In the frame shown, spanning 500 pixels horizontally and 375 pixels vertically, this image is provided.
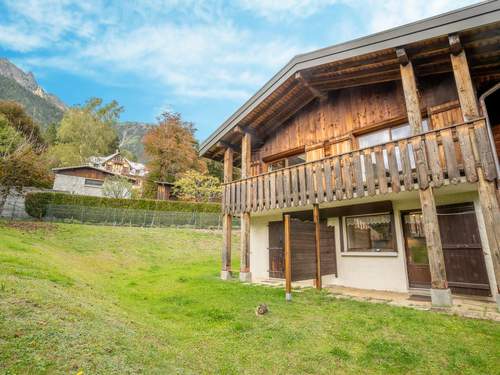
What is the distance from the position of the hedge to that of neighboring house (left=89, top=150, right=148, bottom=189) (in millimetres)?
19796

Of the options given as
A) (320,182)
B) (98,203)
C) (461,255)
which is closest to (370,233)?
(461,255)

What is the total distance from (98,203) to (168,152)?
43.9 feet

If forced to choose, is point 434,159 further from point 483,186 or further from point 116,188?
point 116,188

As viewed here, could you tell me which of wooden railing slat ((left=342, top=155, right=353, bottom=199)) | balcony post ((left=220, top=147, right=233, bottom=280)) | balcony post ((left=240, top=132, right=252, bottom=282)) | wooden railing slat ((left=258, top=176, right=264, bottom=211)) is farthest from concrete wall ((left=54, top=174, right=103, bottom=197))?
wooden railing slat ((left=342, top=155, right=353, bottom=199))

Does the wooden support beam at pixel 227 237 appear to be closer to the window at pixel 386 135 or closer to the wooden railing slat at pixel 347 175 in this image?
the wooden railing slat at pixel 347 175

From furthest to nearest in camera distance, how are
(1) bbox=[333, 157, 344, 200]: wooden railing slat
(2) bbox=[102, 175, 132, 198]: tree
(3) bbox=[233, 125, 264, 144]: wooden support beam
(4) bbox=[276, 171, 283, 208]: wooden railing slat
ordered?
(2) bbox=[102, 175, 132, 198]: tree < (3) bbox=[233, 125, 264, 144]: wooden support beam < (4) bbox=[276, 171, 283, 208]: wooden railing slat < (1) bbox=[333, 157, 344, 200]: wooden railing slat

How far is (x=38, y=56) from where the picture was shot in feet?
415

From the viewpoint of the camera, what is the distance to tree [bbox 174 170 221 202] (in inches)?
1109

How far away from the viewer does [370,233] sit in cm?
810

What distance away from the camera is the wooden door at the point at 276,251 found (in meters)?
10.1

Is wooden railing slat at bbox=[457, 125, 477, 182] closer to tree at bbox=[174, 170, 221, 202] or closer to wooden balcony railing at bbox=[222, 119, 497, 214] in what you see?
wooden balcony railing at bbox=[222, 119, 497, 214]

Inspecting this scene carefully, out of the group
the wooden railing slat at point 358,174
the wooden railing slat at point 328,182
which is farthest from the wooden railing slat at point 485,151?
the wooden railing slat at point 328,182

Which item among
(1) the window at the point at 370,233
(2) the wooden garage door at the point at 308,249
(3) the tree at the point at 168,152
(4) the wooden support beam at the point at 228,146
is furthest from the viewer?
(3) the tree at the point at 168,152

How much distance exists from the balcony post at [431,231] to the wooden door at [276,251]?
528 cm
